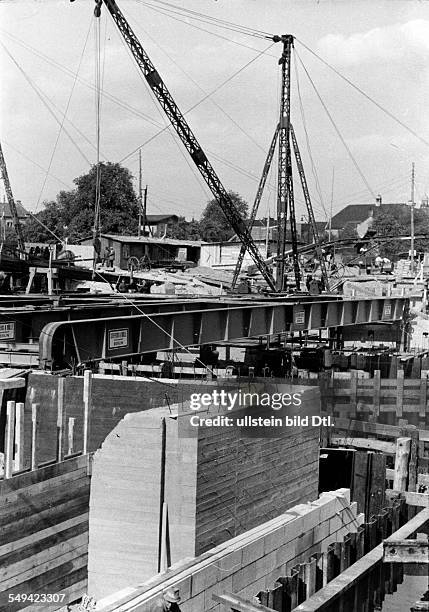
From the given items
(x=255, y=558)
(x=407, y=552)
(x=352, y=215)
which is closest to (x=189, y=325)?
(x=255, y=558)

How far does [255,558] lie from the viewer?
48.6 ft

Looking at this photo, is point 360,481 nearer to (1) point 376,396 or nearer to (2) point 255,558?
(2) point 255,558

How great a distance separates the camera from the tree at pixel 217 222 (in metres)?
98.8

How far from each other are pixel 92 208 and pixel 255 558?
246 ft

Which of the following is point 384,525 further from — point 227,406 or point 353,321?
Answer: point 353,321

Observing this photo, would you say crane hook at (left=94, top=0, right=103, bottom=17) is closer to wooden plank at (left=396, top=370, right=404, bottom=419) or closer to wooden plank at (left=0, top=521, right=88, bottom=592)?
wooden plank at (left=396, top=370, right=404, bottom=419)

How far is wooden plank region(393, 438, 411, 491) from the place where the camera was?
2009 centimetres

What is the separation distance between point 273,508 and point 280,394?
2.24m

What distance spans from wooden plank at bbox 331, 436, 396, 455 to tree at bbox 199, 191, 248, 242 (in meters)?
71.4

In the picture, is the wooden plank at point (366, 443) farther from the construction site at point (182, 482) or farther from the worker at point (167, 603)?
the worker at point (167, 603)

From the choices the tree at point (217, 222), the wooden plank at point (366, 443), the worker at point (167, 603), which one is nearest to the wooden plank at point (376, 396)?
the wooden plank at point (366, 443)

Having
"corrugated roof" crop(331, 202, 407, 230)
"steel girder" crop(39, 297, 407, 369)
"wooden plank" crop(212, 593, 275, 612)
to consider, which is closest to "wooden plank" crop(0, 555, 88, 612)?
"wooden plank" crop(212, 593, 275, 612)

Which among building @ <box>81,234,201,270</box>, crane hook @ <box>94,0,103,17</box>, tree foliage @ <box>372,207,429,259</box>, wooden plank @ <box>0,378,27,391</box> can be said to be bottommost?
wooden plank @ <box>0,378,27,391</box>

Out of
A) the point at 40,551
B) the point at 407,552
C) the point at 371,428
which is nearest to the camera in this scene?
the point at 407,552
